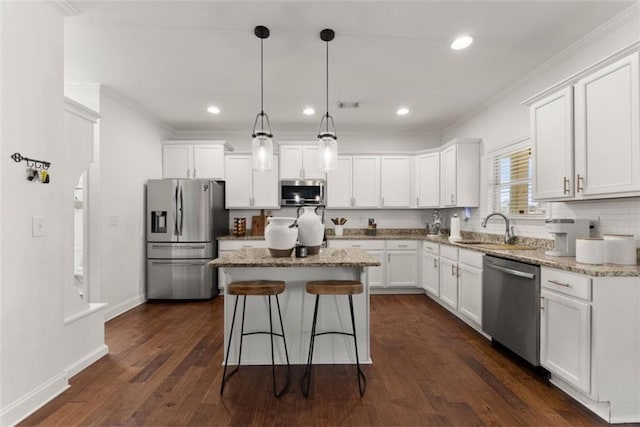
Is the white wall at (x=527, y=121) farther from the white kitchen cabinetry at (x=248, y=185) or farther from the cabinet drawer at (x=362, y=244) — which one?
the white kitchen cabinetry at (x=248, y=185)

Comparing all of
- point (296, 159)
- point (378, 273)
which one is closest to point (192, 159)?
point (296, 159)

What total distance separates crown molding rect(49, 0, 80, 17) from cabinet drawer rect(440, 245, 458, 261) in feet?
13.5

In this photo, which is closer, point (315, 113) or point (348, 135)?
point (315, 113)

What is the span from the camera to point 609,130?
2197mm

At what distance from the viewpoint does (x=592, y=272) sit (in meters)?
1.95

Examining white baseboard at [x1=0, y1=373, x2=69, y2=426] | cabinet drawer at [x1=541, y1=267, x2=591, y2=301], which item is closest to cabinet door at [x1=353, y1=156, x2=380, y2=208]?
cabinet drawer at [x1=541, y1=267, x2=591, y2=301]

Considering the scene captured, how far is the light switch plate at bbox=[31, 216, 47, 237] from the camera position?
201 centimetres

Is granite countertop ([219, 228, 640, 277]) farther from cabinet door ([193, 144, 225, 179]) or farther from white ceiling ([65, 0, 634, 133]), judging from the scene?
white ceiling ([65, 0, 634, 133])

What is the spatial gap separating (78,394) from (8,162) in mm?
1568

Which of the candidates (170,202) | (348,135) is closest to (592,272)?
(348,135)

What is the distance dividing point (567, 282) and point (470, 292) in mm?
1377

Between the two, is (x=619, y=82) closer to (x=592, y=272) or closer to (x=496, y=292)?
(x=592, y=272)

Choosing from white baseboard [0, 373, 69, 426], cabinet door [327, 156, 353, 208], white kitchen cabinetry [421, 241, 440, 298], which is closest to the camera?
white baseboard [0, 373, 69, 426]

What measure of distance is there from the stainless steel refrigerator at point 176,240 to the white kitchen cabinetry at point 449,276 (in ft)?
10.6
